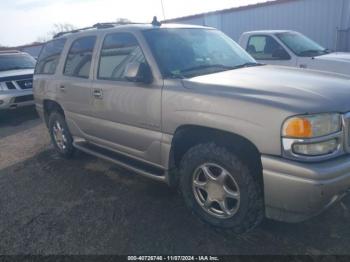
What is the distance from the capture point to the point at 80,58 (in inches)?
175

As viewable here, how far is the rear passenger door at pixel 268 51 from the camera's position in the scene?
6980 mm

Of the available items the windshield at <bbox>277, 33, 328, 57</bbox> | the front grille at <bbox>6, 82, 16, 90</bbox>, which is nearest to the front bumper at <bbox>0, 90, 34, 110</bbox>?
the front grille at <bbox>6, 82, 16, 90</bbox>

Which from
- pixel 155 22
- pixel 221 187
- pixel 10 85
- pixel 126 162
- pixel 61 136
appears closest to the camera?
pixel 221 187

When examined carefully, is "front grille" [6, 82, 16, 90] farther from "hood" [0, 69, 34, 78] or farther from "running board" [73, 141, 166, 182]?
"running board" [73, 141, 166, 182]

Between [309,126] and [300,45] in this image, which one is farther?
[300,45]

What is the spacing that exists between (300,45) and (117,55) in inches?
192

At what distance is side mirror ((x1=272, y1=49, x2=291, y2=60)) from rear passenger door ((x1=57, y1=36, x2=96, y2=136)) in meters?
4.07

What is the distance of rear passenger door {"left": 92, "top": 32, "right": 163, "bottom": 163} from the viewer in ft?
10.9

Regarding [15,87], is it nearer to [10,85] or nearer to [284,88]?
[10,85]

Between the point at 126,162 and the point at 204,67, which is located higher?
Result: the point at 204,67

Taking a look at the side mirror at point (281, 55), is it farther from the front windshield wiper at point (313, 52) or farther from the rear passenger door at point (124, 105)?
the rear passenger door at point (124, 105)

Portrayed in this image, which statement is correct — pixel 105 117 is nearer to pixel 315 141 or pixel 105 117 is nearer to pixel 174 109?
pixel 174 109

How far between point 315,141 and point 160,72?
1564 millimetres

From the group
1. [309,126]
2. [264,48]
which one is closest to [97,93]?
[309,126]
